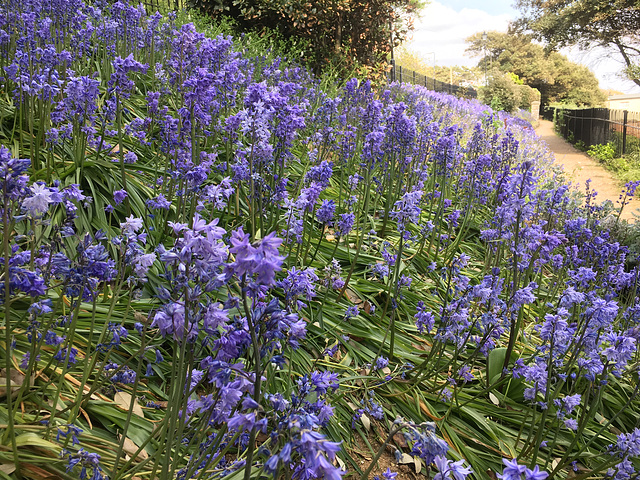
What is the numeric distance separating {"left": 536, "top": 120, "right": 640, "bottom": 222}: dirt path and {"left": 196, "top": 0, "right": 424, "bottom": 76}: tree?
18.4ft

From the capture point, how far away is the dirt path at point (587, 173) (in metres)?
13.2

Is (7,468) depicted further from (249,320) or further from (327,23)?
(327,23)

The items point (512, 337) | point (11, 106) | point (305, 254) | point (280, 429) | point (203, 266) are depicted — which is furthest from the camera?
point (11, 106)

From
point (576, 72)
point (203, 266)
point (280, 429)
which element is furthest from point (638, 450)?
point (576, 72)

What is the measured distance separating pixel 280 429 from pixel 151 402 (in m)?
1.20

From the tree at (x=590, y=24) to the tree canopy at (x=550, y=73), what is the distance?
10.6m

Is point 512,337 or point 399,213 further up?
point 399,213

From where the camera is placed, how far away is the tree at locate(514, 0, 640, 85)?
1048 inches

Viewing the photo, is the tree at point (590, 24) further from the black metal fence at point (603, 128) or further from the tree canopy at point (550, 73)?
the tree canopy at point (550, 73)

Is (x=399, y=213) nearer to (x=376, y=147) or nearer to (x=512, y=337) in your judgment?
(x=512, y=337)

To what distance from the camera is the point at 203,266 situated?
1096mm

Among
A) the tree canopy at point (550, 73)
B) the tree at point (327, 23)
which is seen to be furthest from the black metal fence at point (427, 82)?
the tree canopy at point (550, 73)

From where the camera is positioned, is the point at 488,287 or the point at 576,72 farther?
the point at 576,72

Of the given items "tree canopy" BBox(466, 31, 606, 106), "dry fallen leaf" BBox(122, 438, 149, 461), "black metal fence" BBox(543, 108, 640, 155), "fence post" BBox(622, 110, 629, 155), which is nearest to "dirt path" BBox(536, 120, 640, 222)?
"black metal fence" BBox(543, 108, 640, 155)
